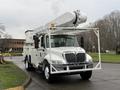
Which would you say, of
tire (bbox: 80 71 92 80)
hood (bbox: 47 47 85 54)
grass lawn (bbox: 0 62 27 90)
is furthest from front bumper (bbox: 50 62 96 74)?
grass lawn (bbox: 0 62 27 90)

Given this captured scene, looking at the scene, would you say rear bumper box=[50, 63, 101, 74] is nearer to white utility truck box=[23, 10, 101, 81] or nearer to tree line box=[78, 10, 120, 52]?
white utility truck box=[23, 10, 101, 81]

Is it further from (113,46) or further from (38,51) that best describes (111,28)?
(38,51)

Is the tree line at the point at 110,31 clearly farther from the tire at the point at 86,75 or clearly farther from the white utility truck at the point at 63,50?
the tire at the point at 86,75

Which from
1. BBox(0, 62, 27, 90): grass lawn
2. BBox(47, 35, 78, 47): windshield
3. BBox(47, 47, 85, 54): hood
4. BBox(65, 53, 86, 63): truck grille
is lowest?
BBox(0, 62, 27, 90): grass lawn

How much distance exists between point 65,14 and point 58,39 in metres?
1.80

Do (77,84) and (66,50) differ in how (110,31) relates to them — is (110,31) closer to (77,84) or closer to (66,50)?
(66,50)

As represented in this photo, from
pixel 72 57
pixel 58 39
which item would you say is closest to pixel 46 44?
pixel 58 39

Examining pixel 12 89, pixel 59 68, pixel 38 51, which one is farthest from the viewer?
pixel 38 51

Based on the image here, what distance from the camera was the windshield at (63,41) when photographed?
14.6 meters

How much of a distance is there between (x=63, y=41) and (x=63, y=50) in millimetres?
1299

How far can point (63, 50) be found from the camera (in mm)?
13609

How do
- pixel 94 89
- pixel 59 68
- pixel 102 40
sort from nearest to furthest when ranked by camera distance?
pixel 94 89 → pixel 59 68 → pixel 102 40

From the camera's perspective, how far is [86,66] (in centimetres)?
1345

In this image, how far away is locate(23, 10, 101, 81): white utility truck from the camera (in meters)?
13.1
